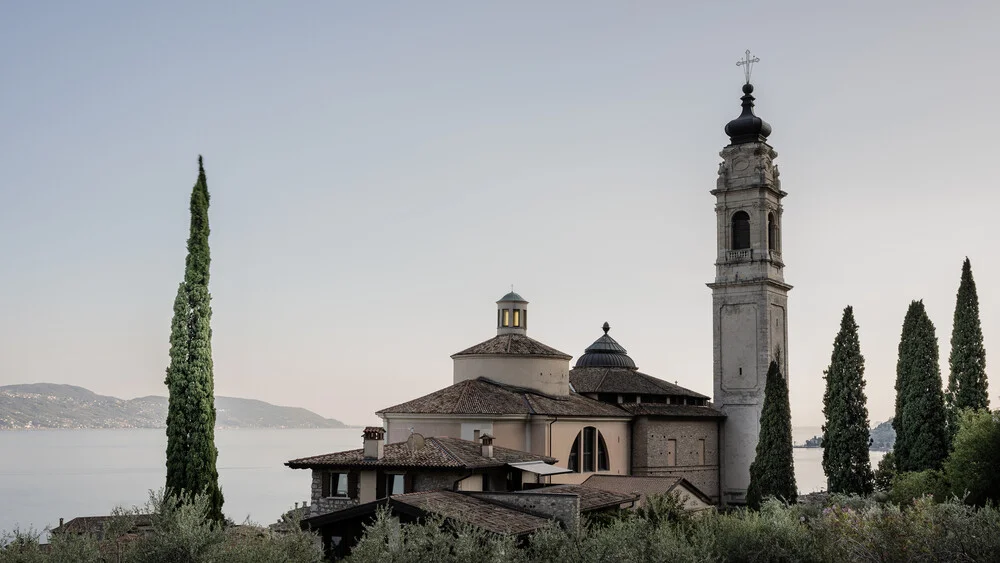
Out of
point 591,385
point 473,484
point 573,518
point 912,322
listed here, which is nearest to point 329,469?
point 473,484

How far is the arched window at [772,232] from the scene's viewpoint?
2050 inches

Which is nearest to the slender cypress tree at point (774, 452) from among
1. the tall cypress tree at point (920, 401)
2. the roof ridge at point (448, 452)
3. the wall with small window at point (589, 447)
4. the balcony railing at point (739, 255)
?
the tall cypress tree at point (920, 401)

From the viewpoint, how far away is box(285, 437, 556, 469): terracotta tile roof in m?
30.8

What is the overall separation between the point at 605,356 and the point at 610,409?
8.51 meters

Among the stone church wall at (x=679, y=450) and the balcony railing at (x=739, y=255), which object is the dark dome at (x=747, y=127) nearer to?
the balcony railing at (x=739, y=255)

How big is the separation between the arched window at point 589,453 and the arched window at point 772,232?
1473cm

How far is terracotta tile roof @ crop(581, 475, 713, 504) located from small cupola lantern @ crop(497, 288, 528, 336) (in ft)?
25.8

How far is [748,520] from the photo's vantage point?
23.1 metres

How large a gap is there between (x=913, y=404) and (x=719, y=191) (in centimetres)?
1671

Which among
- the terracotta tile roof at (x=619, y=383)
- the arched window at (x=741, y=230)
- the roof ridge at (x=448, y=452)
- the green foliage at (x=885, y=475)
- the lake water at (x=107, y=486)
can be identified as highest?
the arched window at (x=741, y=230)

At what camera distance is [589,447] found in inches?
1718

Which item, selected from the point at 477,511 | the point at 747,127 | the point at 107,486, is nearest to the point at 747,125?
the point at 747,127

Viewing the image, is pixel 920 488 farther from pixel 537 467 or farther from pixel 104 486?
pixel 104 486

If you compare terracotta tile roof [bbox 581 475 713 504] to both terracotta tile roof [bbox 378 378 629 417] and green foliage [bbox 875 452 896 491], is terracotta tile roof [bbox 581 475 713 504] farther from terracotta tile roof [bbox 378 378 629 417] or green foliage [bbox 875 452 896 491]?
green foliage [bbox 875 452 896 491]
